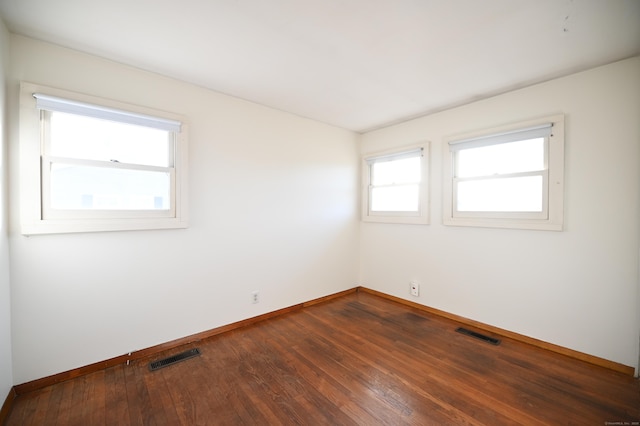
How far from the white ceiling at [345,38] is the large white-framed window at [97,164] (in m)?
0.43

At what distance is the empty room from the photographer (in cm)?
170

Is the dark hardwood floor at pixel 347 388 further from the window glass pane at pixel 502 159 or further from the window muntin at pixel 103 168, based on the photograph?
the window glass pane at pixel 502 159

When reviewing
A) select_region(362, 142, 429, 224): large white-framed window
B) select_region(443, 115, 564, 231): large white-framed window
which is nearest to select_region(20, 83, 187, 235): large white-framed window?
select_region(362, 142, 429, 224): large white-framed window

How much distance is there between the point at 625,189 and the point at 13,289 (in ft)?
15.0

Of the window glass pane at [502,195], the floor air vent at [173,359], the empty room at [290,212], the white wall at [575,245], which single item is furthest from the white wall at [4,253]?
the window glass pane at [502,195]

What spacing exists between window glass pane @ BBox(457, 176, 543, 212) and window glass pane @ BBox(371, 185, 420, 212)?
57 cm

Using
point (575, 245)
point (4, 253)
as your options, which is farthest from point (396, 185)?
point (4, 253)

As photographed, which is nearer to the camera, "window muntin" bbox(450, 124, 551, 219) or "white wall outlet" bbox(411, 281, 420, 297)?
"window muntin" bbox(450, 124, 551, 219)

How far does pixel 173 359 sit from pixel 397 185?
10.5 feet

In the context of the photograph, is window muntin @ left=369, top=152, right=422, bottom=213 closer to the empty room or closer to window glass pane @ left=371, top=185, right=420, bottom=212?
window glass pane @ left=371, top=185, right=420, bottom=212

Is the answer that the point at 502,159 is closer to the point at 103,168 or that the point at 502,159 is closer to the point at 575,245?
the point at 575,245

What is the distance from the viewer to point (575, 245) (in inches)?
90.9

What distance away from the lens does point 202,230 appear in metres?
2.61

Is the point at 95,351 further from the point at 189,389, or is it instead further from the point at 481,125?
the point at 481,125
